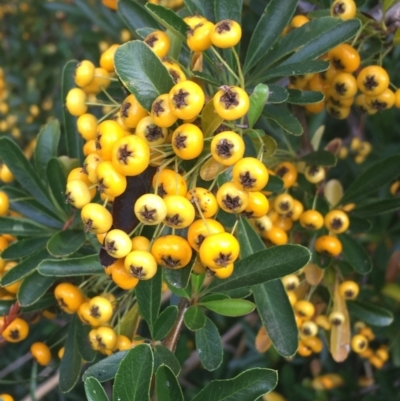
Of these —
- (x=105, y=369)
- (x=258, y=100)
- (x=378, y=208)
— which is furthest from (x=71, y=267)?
(x=378, y=208)

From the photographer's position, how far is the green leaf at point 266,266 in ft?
3.75

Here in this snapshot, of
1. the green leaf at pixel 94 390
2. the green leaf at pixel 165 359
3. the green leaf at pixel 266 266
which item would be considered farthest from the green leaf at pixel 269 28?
the green leaf at pixel 94 390

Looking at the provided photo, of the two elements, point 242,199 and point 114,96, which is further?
point 114,96

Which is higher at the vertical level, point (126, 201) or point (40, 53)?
point (126, 201)

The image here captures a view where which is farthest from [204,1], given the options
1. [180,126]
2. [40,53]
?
[40,53]

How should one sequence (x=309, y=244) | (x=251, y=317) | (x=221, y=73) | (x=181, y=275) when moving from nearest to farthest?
(x=181, y=275)
(x=221, y=73)
(x=309, y=244)
(x=251, y=317)

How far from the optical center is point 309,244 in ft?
5.31

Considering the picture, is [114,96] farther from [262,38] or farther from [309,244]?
[309,244]

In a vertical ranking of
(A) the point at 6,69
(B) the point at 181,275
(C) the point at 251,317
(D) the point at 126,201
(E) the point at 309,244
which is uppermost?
(D) the point at 126,201

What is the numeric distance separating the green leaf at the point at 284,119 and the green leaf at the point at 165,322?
0.53 meters

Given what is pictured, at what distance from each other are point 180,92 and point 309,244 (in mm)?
802

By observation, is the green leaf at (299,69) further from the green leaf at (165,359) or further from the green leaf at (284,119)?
the green leaf at (165,359)

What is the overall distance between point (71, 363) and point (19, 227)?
1.44 feet

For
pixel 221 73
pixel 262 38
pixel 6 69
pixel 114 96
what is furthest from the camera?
pixel 6 69
